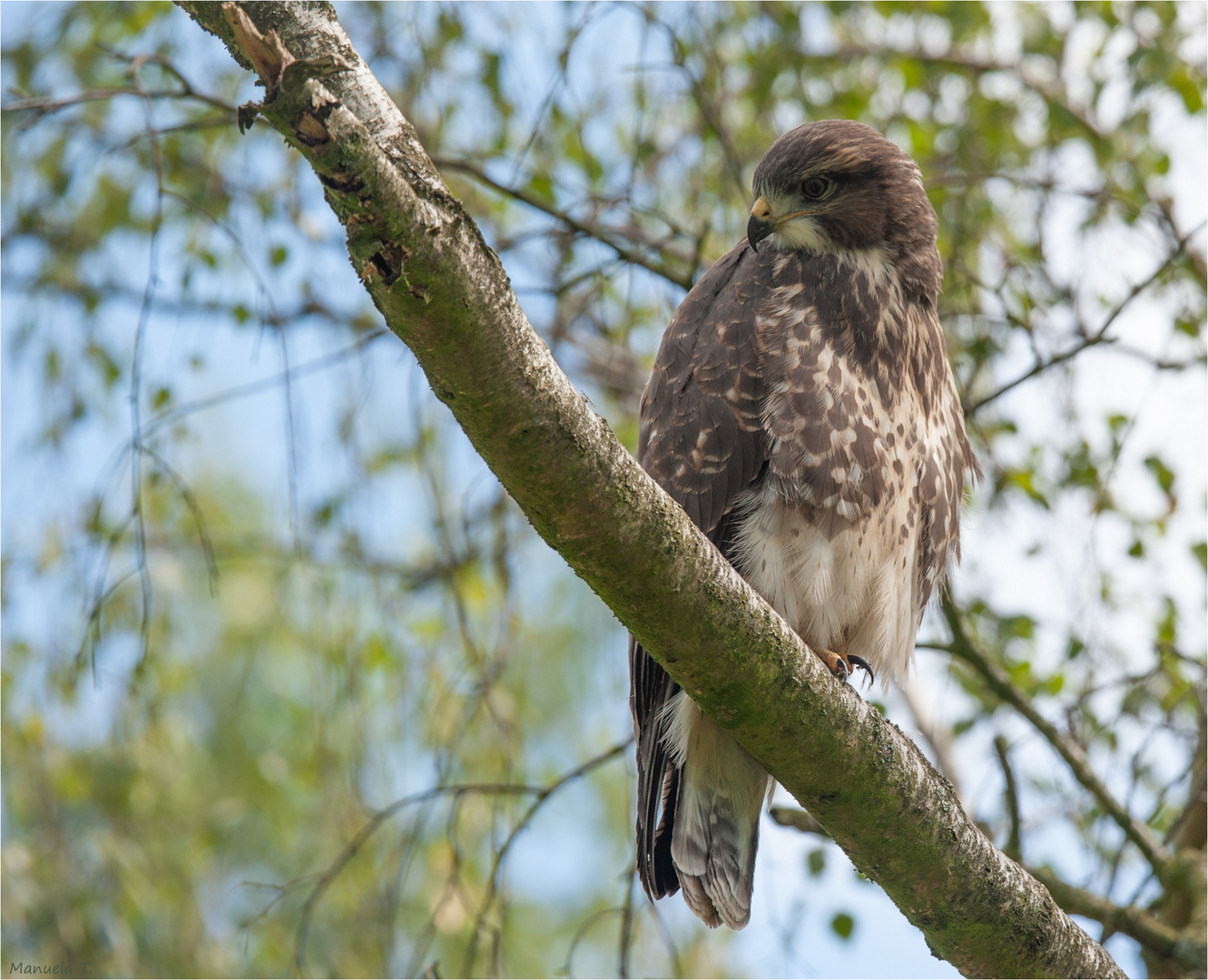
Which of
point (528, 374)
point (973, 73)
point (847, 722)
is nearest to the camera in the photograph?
point (528, 374)

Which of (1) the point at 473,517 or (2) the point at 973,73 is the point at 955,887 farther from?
(2) the point at 973,73

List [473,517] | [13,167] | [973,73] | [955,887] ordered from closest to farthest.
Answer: [955,887]
[13,167]
[473,517]
[973,73]

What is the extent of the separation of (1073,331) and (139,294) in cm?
372

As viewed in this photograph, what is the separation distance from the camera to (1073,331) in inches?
146

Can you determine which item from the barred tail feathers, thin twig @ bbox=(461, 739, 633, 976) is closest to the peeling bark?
the barred tail feathers

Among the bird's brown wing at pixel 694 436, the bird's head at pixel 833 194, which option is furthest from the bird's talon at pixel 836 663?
the bird's head at pixel 833 194

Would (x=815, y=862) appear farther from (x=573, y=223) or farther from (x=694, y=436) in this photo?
(x=573, y=223)

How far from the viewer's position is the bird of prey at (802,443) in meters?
2.80

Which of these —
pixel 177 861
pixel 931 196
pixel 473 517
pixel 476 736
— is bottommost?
pixel 177 861

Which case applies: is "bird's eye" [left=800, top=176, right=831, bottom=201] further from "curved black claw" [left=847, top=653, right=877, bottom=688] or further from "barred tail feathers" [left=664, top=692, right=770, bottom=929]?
"barred tail feathers" [left=664, top=692, right=770, bottom=929]

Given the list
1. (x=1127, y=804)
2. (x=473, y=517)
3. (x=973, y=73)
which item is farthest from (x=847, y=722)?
(x=973, y=73)

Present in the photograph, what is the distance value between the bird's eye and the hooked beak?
112mm

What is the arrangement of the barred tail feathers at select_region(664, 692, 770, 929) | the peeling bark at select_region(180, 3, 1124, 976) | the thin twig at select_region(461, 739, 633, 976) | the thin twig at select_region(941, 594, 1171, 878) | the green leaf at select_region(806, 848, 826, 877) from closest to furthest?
the peeling bark at select_region(180, 3, 1124, 976) < the thin twig at select_region(461, 739, 633, 976) < the barred tail feathers at select_region(664, 692, 770, 929) < the thin twig at select_region(941, 594, 1171, 878) < the green leaf at select_region(806, 848, 826, 877)

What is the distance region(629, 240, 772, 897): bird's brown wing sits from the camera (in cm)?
283
